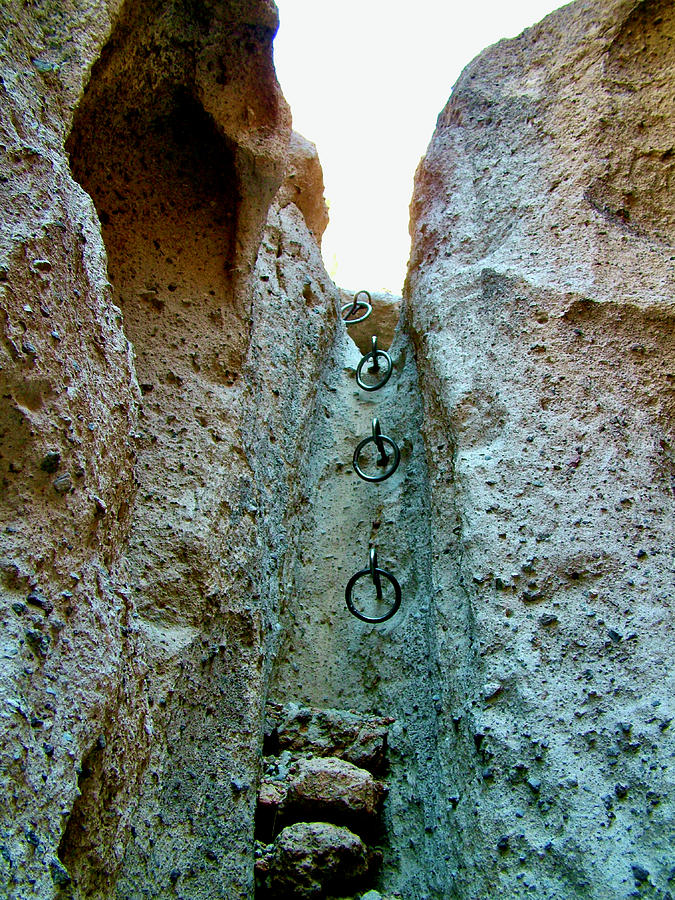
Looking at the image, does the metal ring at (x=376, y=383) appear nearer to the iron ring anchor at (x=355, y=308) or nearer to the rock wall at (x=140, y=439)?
the rock wall at (x=140, y=439)

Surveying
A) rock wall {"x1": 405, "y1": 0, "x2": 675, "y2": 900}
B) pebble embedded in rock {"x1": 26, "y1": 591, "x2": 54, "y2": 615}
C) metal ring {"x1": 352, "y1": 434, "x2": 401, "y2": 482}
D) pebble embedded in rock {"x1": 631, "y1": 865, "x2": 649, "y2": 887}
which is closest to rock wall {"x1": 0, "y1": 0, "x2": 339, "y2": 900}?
pebble embedded in rock {"x1": 26, "y1": 591, "x2": 54, "y2": 615}

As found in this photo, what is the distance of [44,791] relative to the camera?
2.30ft

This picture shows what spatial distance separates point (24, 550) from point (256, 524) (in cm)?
55

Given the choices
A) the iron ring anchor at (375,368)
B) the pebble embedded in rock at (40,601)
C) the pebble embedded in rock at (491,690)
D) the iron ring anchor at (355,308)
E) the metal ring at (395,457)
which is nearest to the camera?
the pebble embedded in rock at (40,601)

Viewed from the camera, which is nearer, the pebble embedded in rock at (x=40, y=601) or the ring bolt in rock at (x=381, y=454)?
the pebble embedded in rock at (x=40, y=601)

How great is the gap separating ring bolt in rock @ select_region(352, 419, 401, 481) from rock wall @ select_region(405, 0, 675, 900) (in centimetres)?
11

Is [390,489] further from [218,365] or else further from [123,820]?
[123,820]

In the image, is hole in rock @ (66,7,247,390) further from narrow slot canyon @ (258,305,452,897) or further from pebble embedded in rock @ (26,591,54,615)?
pebble embedded in rock @ (26,591,54,615)

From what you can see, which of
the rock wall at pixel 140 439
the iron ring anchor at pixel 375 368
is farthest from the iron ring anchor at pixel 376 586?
the iron ring anchor at pixel 375 368

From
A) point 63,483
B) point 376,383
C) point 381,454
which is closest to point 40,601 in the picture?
point 63,483

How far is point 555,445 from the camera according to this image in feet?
4.07

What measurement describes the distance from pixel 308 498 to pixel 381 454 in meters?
0.19

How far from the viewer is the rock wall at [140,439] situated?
0.78 meters

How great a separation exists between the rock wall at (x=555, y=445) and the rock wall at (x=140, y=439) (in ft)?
1.12
